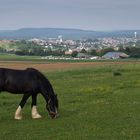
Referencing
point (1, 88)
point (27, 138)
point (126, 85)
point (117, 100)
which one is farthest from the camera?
point (126, 85)

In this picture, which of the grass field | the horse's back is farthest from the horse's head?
the horse's back

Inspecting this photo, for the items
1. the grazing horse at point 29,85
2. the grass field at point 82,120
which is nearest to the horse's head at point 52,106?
the grazing horse at point 29,85

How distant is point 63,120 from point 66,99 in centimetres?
601

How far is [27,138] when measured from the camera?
1120 cm

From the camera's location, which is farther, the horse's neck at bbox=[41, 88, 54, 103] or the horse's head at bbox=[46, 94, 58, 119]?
the horse's neck at bbox=[41, 88, 54, 103]

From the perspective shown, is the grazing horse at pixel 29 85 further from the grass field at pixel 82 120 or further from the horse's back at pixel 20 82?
the grass field at pixel 82 120

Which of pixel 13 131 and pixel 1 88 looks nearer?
pixel 13 131

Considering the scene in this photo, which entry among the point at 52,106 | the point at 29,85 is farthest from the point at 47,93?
the point at 29,85

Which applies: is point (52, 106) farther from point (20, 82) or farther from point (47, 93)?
point (20, 82)

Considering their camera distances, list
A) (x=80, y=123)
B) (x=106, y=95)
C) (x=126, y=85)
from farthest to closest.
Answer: (x=126, y=85)
(x=106, y=95)
(x=80, y=123)

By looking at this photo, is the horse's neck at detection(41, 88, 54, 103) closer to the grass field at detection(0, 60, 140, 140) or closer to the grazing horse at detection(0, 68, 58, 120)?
the grazing horse at detection(0, 68, 58, 120)

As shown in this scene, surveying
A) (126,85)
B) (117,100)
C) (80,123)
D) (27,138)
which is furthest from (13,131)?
(126,85)

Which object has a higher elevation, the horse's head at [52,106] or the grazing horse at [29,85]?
the grazing horse at [29,85]

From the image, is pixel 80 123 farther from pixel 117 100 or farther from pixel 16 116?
pixel 117 100
